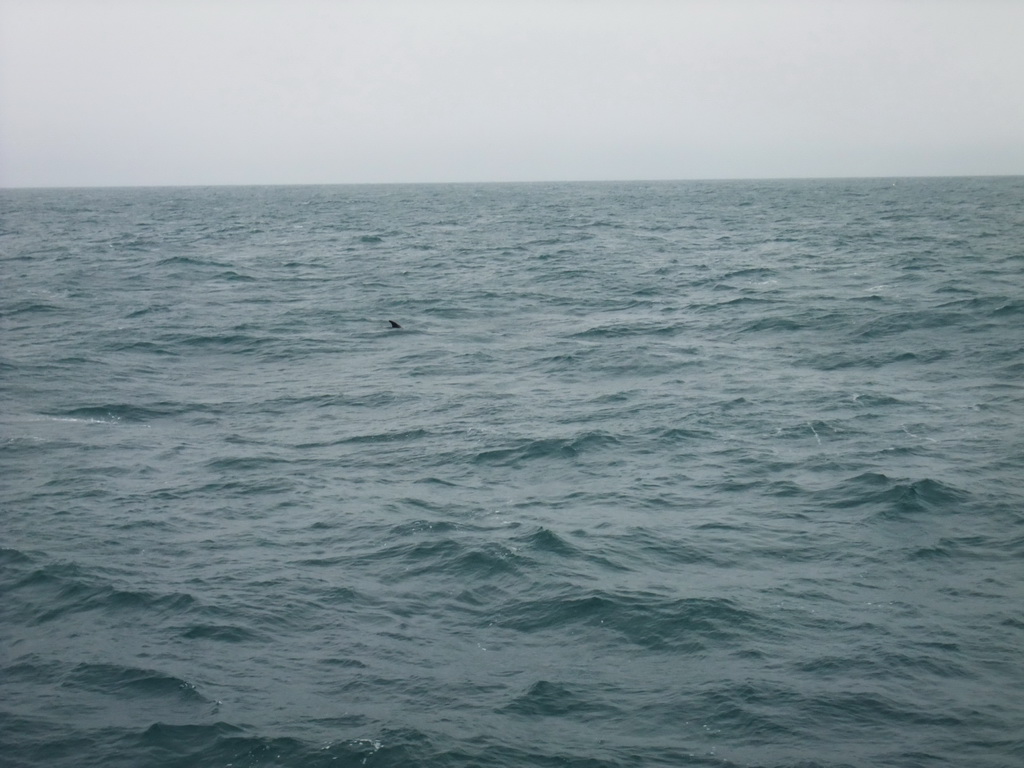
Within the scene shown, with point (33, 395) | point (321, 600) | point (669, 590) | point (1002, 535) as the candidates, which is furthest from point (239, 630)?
point (33, 395)

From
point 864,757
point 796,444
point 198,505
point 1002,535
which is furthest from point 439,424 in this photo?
point 864,757

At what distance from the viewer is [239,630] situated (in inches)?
547

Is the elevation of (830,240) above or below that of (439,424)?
above

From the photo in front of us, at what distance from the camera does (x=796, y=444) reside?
71.9ft

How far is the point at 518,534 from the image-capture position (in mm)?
17250

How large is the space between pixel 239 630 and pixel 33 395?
A: 16316 mm

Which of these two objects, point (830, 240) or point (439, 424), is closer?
point (439, 424)

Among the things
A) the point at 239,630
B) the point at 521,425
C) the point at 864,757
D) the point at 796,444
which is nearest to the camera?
the point at 864,757

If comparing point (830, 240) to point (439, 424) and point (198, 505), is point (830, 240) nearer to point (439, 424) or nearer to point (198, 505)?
point (439, 424)

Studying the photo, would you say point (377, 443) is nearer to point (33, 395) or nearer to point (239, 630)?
point (239, 630)

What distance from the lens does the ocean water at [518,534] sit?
11.6 meters

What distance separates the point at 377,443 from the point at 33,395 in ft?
37.0

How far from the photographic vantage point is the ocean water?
11562 millimetres

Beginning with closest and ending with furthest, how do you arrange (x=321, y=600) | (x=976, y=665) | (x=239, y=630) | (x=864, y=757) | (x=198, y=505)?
(x=864, y=757)
(x=976, y=665)
(x=239, y=630)
(x=321, y=600)
(x=198, y=505)
